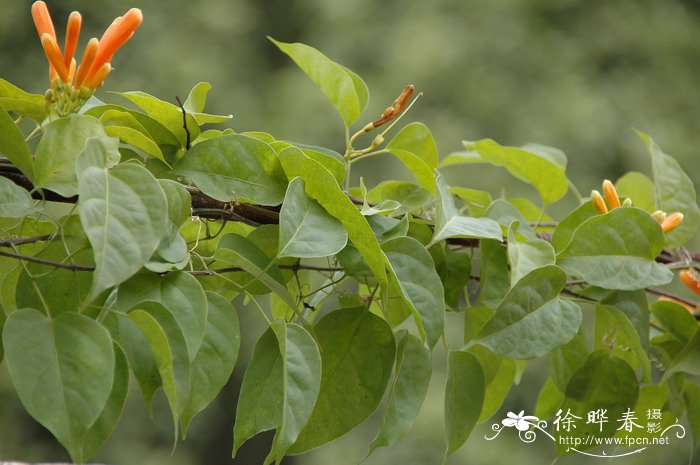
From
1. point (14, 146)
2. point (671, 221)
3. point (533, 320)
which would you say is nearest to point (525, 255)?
point (533, 320)

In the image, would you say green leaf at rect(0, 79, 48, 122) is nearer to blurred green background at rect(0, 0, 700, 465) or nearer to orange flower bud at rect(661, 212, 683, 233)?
orange flower bud at rect(661, 212, 683, 233)

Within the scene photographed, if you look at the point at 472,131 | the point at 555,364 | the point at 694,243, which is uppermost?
the point at 555,364

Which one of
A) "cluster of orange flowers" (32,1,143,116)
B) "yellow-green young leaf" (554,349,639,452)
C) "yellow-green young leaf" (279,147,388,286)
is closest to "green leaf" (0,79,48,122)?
"cluster of orange flowers" (32,1,143,116)

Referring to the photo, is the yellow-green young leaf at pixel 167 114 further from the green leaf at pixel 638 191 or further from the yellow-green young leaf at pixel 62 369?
the green leaf at pixel 638 191

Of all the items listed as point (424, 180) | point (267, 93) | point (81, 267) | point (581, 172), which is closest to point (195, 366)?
point (81, 267)

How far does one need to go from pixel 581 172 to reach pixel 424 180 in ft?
6.90

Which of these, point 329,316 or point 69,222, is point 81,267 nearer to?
point 69,222

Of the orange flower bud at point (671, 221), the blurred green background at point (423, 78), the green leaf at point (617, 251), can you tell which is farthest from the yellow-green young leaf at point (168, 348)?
the blurred green background at point (423, 78)

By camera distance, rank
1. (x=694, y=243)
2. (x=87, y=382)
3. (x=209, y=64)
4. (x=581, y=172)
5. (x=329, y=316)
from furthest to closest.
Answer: (x=209, y=64)
(x=581, y=172)
(x=694, y=243)
(x=329, y=316)
(x=87, y=382)

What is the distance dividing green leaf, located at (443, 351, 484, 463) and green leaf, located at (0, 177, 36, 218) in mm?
208

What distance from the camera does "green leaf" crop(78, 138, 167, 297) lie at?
0.84 feet

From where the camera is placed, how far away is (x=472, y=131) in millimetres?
2477

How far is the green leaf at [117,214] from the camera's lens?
26 centimetres

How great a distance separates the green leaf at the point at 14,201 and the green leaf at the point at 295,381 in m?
0.11
